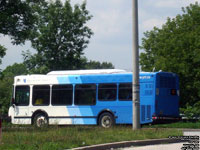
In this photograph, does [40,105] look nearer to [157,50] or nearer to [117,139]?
[117,139]

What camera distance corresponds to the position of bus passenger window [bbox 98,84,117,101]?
26.8 metres

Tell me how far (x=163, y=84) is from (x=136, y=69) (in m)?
6.23

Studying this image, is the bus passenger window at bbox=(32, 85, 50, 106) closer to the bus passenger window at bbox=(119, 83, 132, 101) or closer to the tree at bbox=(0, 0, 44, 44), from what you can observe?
the bus passenger window at bbox=(119, 83, 132, 101)

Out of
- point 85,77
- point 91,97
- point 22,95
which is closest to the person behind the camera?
point 91,97

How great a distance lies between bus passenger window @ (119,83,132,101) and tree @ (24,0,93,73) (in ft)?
68.1

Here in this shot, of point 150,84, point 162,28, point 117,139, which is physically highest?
point 162,28

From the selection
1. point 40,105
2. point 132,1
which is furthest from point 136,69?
point 40,105

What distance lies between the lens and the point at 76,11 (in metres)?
48.4

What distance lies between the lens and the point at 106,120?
26812mm

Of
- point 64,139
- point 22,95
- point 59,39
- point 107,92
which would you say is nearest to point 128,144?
point 64,139

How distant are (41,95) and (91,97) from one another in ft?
10.3

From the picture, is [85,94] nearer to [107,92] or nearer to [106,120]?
[107,92]

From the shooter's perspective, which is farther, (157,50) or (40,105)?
(157,50)

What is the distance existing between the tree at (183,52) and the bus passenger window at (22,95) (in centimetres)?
1449
